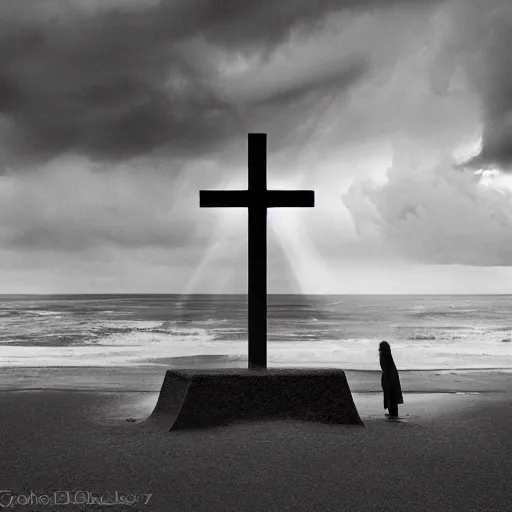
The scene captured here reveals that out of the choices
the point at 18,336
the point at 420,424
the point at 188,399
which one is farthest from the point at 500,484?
the point at 18,336

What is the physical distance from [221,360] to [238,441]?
1431 centimetres

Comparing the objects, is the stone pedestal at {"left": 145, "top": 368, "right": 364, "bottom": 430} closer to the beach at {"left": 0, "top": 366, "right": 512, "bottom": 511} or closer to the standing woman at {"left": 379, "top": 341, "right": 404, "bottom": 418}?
the beach at {"left": 0, "top": 366, "right": 512, "bottom": 511}

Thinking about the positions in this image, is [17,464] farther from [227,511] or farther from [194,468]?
[227,511]

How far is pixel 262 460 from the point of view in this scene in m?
6.26

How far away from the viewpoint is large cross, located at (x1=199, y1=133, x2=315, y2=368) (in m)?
8.84

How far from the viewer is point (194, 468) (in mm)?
5957

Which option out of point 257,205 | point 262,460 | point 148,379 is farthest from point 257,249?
point 148,379

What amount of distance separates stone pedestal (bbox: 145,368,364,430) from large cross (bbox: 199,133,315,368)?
70 centimetres

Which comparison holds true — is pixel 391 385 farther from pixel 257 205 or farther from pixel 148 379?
pixel 148 379

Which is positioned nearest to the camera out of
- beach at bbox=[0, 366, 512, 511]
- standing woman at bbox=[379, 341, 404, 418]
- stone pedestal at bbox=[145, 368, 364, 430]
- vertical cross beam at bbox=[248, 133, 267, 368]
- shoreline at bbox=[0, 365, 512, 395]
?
beach at bbox=[0, 366, 512, 511]

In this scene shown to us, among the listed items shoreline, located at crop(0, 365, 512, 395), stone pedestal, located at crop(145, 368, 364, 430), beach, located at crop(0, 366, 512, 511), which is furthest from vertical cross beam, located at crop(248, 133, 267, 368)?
Result: shoreline, located at crop(0, 365, 512, 395)

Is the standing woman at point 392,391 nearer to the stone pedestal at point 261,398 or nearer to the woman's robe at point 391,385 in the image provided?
the woman's robe at point 391,385

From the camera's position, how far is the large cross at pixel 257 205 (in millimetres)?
8844

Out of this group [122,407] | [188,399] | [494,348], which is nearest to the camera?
[188,399]
